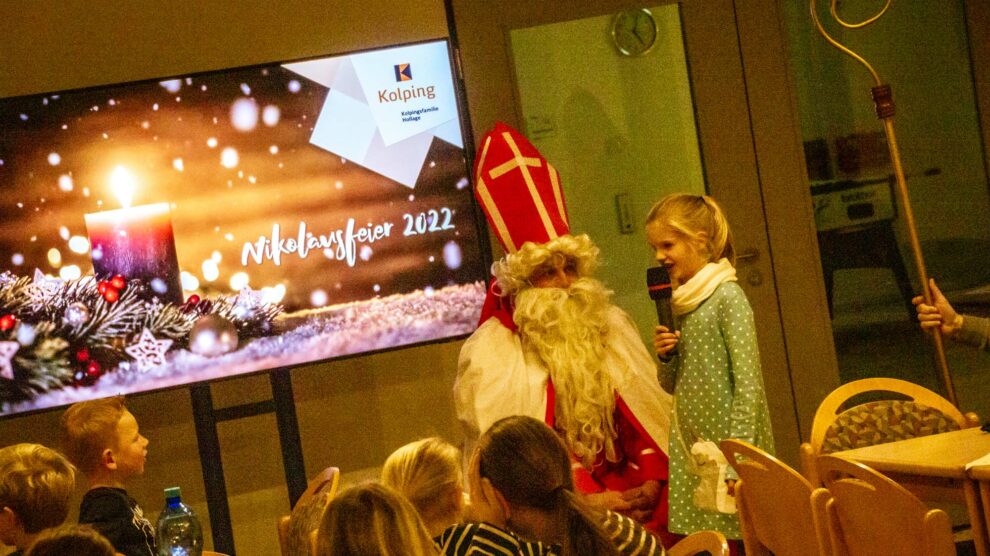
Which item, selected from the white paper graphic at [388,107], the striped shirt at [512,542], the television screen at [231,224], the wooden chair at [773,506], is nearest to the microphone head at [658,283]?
the wooden chair at [773,506]

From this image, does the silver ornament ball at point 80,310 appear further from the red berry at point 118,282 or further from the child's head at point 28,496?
the child's head at point 28,496

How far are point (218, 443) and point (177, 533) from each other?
1.03m

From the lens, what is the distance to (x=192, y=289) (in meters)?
4.11

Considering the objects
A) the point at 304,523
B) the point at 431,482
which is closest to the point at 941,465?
the point at 431,482

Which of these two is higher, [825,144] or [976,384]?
[825,144]

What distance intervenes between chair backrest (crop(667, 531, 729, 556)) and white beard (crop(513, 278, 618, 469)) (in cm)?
101

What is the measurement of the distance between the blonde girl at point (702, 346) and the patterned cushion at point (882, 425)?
26 cm

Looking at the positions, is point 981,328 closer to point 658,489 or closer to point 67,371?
point 658,489

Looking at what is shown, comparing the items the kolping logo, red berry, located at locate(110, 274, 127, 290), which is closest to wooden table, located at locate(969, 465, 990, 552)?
the kolping logo

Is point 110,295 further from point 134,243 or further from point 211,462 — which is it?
point 211,462

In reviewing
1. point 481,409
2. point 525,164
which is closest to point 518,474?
point 481,409

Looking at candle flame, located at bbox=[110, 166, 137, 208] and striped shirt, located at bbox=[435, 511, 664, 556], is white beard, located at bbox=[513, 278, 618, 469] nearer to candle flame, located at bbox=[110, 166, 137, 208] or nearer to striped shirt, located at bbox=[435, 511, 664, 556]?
striped shirt, located at bbox=[435, 511, 664, 556]

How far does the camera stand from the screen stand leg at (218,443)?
13.4 feet

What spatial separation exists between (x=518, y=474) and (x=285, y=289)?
2144 mm
